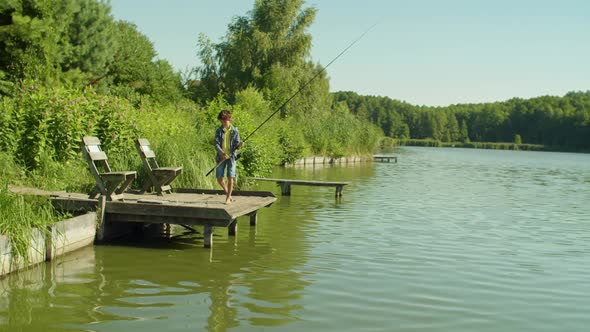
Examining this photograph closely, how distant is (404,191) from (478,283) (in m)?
15.1

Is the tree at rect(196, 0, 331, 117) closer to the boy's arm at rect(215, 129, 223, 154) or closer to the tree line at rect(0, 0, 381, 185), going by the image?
the tree line at rect(0, 0, 381, 185)

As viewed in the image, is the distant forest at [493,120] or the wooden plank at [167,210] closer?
the wooden plank at [167,210]

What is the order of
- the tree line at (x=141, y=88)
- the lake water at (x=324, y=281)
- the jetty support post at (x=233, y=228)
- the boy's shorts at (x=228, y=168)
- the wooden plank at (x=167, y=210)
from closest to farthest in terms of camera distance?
the lake water at (x=324, y=281) < the wooden plank at (x=167, y=210) < the boy's shorts at (x=228, y=168) < the jetty support post at (x=233, y=228) < the tree line at (x=141, y=88)

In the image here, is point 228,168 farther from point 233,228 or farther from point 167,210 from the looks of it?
point 167,210

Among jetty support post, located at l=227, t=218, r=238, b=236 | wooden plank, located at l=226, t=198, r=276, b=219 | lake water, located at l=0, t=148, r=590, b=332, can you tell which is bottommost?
lake water, located at l=0, t=148, r=590, b=332

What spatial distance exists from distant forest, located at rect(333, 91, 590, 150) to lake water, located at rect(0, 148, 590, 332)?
13249 cm

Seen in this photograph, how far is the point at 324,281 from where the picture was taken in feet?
29.4

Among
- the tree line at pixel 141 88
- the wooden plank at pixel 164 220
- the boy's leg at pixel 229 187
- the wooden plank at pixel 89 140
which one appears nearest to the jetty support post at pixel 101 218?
the wooden plank at pixel 164 220

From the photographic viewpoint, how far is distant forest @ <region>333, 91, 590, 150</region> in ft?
473

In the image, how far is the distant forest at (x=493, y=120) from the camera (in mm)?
144125

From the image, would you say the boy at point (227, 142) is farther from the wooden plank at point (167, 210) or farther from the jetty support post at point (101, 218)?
the jetty support post at point (101, 218)

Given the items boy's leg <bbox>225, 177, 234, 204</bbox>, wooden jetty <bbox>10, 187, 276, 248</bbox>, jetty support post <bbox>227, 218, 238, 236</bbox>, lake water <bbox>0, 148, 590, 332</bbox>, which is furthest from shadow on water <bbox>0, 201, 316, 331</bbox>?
boy's leg <bbox>225, 177, 234, 204</bbox>

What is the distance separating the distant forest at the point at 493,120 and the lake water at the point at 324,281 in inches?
5216

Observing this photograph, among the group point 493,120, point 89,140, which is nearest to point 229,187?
point 89,140
